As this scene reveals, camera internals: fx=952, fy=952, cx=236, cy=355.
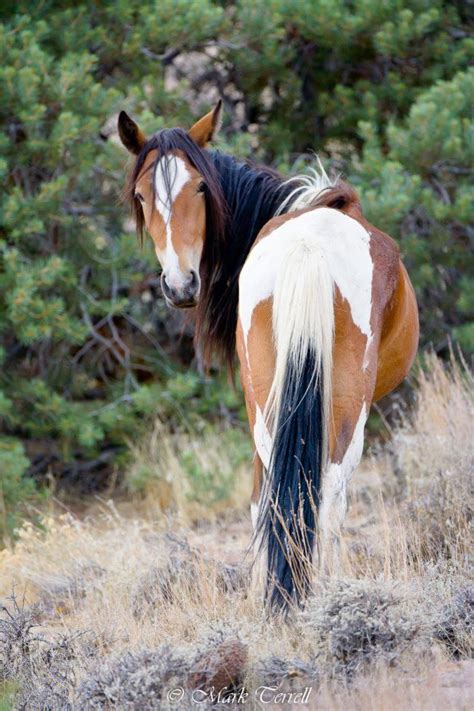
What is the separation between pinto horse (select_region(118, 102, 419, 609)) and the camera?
11.2 feet

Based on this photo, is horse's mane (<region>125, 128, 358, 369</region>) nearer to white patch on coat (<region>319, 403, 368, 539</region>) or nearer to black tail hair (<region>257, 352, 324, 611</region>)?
black tail hair (<region>257, 352, 324, 611</region>)

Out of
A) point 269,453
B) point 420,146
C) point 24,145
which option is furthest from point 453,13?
point 269,453

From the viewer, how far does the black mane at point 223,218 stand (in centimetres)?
434

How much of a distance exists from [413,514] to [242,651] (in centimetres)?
→ 187

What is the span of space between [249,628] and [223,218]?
6.28 ft

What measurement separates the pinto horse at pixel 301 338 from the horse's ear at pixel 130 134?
29 cm

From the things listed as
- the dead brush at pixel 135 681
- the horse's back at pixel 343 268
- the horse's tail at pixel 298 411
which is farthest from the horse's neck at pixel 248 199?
the dead brush at pixel 135 681

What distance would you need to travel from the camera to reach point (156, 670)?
3.03m

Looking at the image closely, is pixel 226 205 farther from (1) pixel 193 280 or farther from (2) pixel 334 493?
(2) pixel 334 493

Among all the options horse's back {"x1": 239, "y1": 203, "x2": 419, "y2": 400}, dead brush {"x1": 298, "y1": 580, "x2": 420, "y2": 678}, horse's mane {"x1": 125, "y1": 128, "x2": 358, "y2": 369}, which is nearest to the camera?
dead brush {"x1": 298, "y1": 580, "x2": 420, "y2": 678}

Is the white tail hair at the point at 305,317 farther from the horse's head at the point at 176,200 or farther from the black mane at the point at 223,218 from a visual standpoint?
the black mane at the point at 223,218

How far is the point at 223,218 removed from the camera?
4414 mm

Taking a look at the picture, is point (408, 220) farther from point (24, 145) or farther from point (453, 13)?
point (24, 145)

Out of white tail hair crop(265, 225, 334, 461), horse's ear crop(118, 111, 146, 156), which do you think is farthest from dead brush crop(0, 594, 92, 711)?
horse's ear crop(118, 111, 146, 156)
